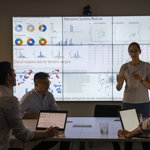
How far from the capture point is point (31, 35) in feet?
14.7

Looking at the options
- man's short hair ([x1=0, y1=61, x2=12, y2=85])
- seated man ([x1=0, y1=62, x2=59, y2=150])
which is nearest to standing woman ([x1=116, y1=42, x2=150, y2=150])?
seated man ([x1=0, y1=62, x2=59, y2=150])

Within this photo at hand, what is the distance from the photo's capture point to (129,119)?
2.14 meters

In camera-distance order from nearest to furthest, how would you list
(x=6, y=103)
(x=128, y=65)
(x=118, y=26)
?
(x=6, y=103) < (x=128, y=65) < (x=118, y=26)

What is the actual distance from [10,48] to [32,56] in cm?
55

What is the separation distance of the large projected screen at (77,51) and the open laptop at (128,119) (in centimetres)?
223

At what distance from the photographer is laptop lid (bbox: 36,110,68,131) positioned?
2.15 meters

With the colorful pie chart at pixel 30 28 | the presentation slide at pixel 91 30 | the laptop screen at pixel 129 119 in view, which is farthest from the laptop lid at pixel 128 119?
the colorful pie chart at pixel 30 28

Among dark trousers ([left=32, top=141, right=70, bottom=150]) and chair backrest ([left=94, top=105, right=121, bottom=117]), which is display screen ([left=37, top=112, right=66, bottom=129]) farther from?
chair backrest ([left=94, top=105, right=121, bottom=117])

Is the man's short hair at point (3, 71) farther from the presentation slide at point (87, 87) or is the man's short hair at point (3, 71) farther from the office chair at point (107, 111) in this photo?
the presentation slide at point (87, 87)

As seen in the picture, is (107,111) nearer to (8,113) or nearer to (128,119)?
(128,119)

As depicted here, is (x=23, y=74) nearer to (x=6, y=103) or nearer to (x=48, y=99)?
(x=48, y=99)

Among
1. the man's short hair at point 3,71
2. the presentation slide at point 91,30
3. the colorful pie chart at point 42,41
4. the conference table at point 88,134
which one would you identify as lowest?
the conference table at point 88,134
